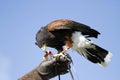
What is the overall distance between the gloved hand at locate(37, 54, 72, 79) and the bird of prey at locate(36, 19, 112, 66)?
155cm

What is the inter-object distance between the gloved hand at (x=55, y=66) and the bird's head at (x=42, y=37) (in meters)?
1.49

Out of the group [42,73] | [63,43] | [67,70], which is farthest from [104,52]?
[42,73]

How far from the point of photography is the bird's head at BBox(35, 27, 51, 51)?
4.89m

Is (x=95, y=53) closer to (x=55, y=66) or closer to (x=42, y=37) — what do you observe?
(x=42, y=37)

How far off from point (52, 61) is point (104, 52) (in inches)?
96.8

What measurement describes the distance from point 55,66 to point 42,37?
1846 mm

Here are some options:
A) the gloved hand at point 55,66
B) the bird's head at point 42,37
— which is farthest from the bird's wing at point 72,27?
the gloved hand at point 55,66

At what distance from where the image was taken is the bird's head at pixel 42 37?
489cm

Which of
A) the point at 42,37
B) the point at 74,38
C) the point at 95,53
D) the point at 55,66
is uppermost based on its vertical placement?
the point at 42,37

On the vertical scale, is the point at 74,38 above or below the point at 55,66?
above

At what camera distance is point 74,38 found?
5246 millimetres

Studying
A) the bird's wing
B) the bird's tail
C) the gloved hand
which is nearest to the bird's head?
the bird's wing

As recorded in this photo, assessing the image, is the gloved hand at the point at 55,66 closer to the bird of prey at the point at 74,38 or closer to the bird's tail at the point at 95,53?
the bird of prey at the point at 74,38

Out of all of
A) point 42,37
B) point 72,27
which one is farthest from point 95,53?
point 42,37
